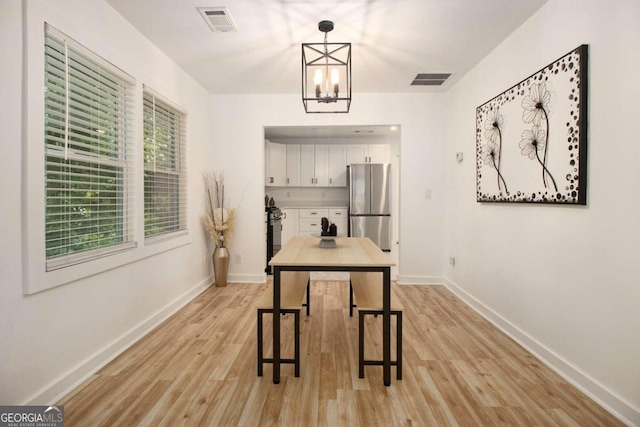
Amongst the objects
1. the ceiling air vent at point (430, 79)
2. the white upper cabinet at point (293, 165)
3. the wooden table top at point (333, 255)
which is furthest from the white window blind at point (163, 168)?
the white upper cabinet at point (293, 165)

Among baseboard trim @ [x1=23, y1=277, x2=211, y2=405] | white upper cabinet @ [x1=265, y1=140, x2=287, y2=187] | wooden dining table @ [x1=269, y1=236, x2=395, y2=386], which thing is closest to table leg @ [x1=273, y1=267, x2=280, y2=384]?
wooden dining table @ [x1=269, y1=236, x2=395, y2=386]

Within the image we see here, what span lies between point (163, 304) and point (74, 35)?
220 centimetres

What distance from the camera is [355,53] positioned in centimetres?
309

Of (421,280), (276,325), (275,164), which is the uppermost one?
(275,164)

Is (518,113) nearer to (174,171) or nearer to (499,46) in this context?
(499,46)

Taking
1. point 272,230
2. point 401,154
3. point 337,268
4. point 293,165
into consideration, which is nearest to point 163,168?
point 337,268

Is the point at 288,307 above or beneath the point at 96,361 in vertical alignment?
above

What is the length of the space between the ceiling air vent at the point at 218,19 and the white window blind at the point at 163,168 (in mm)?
802

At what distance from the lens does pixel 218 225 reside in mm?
3984

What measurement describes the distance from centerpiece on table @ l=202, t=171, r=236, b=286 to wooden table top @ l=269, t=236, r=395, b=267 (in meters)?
1.53

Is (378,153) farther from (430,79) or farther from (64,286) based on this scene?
(64,286)

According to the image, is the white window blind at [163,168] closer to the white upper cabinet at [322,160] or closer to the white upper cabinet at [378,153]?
the white upper cabinet at [322,160]

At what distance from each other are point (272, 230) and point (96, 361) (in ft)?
11.1

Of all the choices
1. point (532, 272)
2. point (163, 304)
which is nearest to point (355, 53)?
A: point (532, 272)
